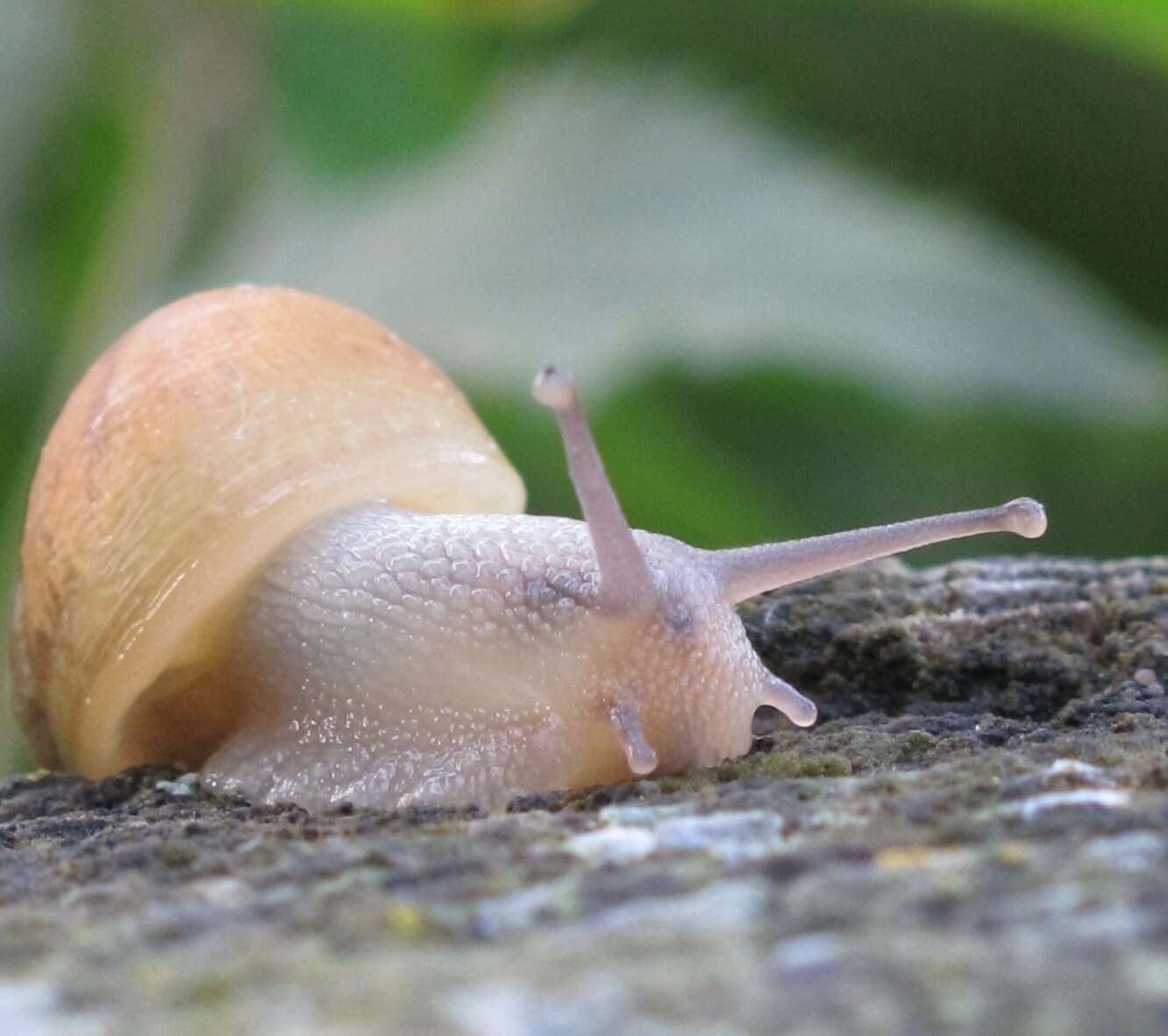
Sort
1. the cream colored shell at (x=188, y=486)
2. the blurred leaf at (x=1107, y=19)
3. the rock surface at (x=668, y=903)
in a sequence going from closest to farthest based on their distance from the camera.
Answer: the rock surface at (x=668, y=903)
the cream colored shell at (x=188, y=486)
the blurred leaf at (x=1107, y=19)

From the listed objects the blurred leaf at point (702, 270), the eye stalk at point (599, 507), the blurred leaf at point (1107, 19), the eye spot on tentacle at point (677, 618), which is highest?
the blurred leaf at point (1107, 19)

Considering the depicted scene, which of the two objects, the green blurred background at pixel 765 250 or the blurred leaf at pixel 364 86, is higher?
the blurred leaf at pixel 364 86

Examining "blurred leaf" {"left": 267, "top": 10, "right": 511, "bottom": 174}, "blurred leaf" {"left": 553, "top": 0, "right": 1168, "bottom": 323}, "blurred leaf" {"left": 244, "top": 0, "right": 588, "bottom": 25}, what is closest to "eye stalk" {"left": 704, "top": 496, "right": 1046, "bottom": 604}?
"blurred leaf" {"left": 244, "top": 0, "right": 588, "bottom": 25}

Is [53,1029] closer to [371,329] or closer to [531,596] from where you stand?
[531,596]

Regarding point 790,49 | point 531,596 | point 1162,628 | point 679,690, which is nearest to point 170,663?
point 531,596

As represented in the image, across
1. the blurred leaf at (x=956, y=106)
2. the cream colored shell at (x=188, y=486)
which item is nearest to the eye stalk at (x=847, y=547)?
the cream colored shell at (x=188, y=486)

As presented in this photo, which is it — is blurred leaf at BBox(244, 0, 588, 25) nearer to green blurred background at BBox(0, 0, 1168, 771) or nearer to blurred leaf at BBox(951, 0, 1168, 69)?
green blurred background at BBox(0, 0, 1168, 771)

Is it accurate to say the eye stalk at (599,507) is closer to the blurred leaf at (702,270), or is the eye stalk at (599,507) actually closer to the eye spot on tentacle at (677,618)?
the eye spot on tentacle at (677,618)

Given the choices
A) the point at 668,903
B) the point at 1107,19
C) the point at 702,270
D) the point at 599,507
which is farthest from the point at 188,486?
the point at 1107,19
